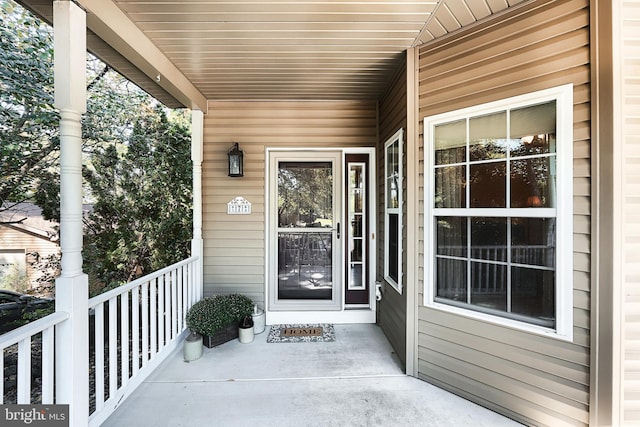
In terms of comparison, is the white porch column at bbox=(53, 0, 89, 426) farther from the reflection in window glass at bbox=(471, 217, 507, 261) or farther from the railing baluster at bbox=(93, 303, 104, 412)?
the reflection in window glass at bbox=(471, 217, 507, 261)

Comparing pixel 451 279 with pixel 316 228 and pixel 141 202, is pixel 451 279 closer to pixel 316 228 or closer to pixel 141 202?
pixel 316 228

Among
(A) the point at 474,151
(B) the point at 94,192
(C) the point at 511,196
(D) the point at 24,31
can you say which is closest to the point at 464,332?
(C) the point at 511,196

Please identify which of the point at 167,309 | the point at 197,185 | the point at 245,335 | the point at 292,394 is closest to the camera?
the point at 292,394

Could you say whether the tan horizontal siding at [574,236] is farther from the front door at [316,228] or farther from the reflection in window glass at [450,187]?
the front door at [316,228]

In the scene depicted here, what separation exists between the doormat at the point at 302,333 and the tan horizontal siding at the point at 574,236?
3.63 feet

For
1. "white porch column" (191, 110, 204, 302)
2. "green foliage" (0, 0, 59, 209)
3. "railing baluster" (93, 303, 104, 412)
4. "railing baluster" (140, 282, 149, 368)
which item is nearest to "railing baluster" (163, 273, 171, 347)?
"railing baluster" (140, 282, 149, 368)

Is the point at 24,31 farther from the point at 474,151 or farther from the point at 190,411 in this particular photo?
the point at 474,151

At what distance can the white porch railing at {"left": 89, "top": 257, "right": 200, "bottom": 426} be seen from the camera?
1835 mm

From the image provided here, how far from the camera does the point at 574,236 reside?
166 cm

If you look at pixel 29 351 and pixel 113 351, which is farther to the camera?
pixel 113 351

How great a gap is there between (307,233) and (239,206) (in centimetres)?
91

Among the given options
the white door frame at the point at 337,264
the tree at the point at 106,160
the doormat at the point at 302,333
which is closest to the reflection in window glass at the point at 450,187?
the white door frame at the point at 337,264

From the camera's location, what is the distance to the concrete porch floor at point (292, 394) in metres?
1.85

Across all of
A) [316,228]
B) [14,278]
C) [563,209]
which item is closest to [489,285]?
[563,209]
